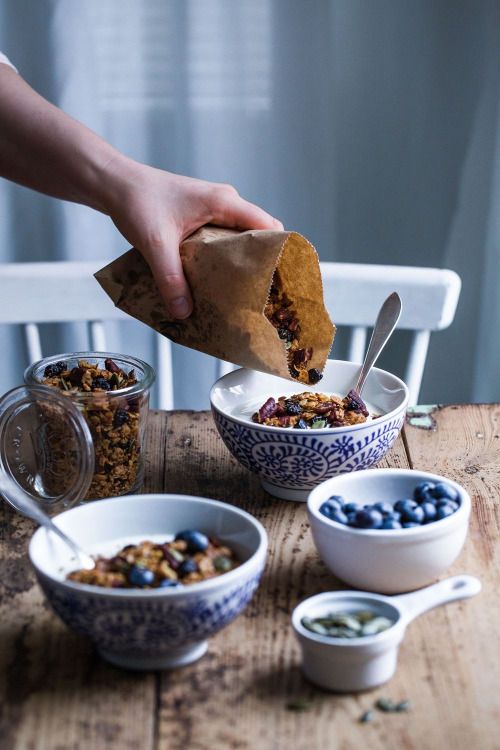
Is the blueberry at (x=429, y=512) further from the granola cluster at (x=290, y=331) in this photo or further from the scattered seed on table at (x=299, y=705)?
the granola cluster at (x=290, y=331)

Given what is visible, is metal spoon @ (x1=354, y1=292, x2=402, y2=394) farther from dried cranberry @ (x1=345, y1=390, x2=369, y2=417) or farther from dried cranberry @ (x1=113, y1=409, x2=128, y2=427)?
dried cranberry @ (x1=113, y1=409, x2=128, y2=427)

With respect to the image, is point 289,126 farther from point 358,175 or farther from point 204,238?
point 204,238

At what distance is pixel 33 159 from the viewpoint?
1486 mm

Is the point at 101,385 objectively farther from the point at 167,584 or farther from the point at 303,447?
the point at 167,584

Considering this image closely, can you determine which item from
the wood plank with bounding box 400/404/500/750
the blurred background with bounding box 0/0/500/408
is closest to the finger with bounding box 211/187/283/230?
the wood plank with bounding box 400/404/500/750

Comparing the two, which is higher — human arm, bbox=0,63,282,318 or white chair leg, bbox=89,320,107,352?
human arm, bbox=0,63,282,318

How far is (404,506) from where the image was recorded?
40.0 inches

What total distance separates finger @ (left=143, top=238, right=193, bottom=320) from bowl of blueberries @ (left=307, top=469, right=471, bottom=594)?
1.12ft

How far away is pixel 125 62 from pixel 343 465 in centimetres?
127

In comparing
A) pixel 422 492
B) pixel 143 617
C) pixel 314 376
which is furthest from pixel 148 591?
pixel 314 376

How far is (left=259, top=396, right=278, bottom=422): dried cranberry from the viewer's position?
1.26 metres

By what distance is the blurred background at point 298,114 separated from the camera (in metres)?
2.10

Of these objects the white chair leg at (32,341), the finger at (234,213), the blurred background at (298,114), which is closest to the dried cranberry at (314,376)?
the finger at (234,213)

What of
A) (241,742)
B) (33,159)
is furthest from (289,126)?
(241,742)
